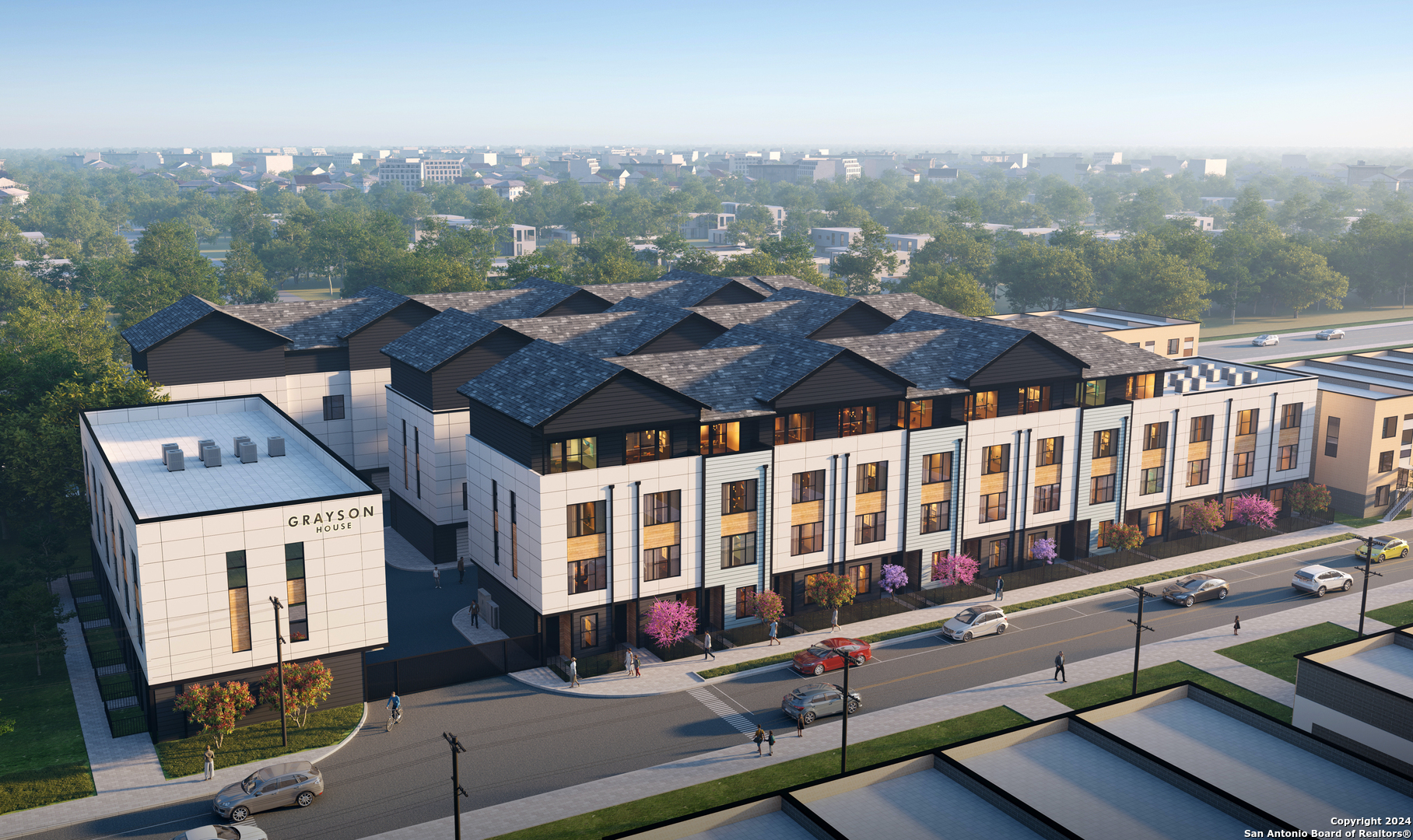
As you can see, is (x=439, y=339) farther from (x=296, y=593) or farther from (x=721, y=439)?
(x=296, y=593)

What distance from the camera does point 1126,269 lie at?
17500cm

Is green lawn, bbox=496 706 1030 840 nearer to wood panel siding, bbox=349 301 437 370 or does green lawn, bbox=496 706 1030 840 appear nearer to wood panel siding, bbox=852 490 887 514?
wood panel siding, bbox=852 490 887 514

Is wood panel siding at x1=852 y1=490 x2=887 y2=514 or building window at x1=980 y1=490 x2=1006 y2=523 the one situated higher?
wood panel siding at x1=852 y1=490 x2=887 y2=514

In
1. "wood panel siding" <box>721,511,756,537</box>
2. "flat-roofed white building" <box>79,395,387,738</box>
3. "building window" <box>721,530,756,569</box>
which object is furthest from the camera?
"building window" <box>721,530,756,569</box>

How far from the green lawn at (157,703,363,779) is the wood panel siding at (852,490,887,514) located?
3122 centimetres

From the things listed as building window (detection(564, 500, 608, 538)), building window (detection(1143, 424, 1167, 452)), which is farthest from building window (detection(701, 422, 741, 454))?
building window (detection(1143, 424, 1167, 452))

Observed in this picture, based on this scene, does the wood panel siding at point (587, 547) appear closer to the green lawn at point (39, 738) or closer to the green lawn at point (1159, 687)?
the green lawn at point (39, 738)

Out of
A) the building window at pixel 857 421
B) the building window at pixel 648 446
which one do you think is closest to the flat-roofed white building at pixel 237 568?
the building window at pixel 648 446

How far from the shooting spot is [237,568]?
50.1m

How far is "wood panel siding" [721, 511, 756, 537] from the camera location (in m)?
63.6

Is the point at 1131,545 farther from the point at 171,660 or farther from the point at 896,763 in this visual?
the point at 171,660

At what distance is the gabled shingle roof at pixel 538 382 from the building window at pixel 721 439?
690 centimetres

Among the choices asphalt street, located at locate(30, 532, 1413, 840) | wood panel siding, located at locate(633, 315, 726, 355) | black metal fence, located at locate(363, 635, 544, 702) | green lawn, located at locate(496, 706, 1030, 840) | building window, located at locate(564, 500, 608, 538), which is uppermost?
wood panel siding, located at locate(633, 315, 726, 355)

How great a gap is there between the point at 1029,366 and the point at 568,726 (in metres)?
38.0
